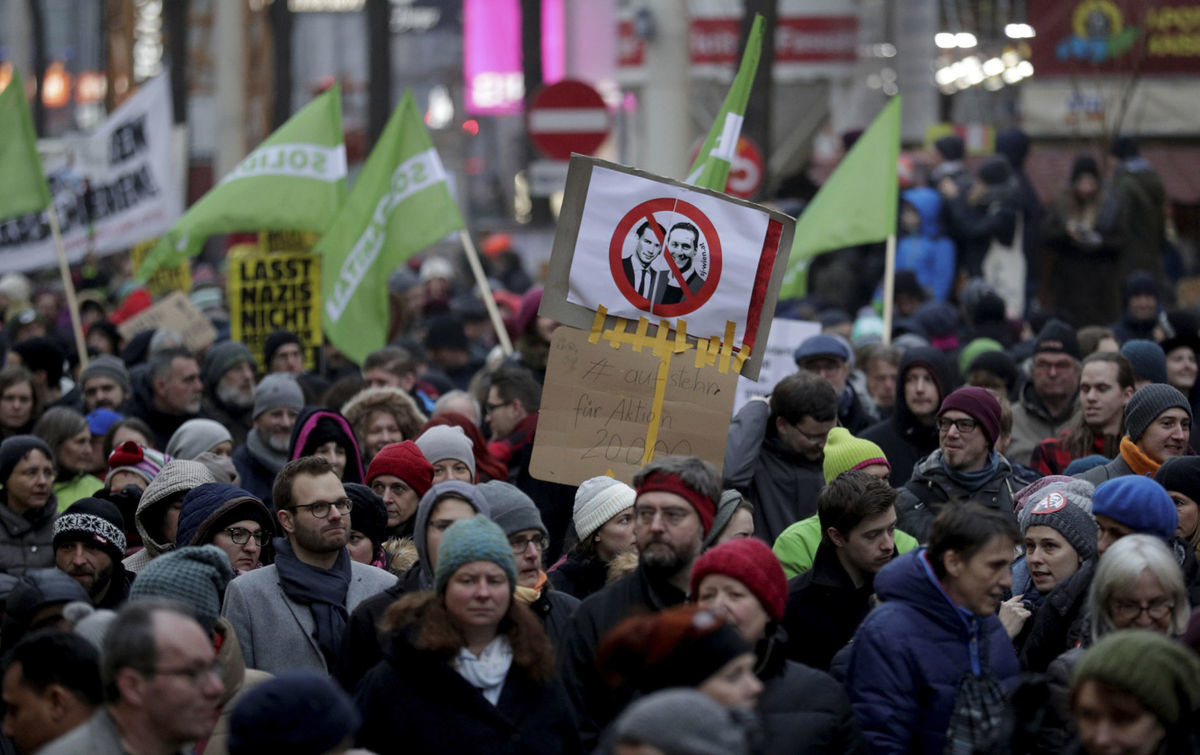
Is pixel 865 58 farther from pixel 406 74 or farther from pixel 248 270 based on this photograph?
pixel 406 74

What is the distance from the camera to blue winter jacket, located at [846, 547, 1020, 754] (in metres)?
4.86

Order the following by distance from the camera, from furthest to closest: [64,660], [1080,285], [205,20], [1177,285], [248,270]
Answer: [205,20], [1177,285], [1080,285], [248,270], [64,660]

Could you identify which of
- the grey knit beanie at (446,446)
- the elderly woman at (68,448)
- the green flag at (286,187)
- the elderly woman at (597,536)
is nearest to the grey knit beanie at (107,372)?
the green flag at (286,187)

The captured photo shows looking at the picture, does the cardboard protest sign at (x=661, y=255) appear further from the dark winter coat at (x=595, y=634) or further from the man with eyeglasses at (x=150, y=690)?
the man with eyeglasses at (x=150, y=690)

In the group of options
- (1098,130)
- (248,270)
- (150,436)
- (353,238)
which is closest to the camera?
(150,436)

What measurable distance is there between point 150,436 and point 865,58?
23.2 meters

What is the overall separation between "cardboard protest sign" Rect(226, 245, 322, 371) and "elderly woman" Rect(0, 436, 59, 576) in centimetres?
376

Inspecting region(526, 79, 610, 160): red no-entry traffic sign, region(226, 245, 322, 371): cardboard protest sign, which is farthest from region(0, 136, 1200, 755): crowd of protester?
region(526, 79, 610, 160): red no-entry traffic sign

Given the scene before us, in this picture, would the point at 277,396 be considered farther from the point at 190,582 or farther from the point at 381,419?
the point at 190,582

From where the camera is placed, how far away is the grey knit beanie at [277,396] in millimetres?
8703

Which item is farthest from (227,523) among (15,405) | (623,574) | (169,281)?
(169,281)

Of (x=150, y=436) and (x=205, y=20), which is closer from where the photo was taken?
(x=150, y=436)

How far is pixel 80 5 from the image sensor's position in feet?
234

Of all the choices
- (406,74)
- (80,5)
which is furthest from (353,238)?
(80,5)
